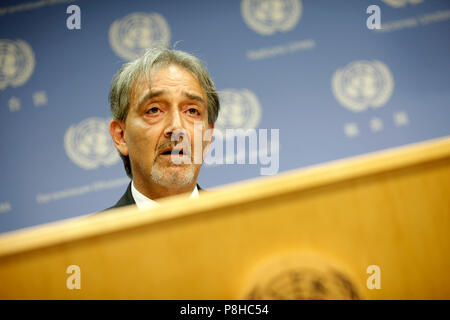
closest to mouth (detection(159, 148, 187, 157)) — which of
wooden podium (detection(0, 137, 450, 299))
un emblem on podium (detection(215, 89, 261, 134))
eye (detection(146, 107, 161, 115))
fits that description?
eye (detection(146, 107, 161, 115))

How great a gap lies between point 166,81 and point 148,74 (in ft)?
0.20

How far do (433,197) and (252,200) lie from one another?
0.19 metres

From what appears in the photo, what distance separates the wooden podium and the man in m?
0.57

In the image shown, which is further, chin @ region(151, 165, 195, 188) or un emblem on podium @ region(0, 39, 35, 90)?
un emblem on podium @ region(0, 39, 35, 90)

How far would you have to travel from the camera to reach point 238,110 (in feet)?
4.03

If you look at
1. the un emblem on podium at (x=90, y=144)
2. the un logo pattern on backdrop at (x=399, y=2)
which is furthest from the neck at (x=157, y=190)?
the un logo pattern on backdrop at (x=399, y=2)

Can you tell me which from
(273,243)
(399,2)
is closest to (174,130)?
(273,243)

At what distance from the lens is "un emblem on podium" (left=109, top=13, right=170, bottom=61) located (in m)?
1.26

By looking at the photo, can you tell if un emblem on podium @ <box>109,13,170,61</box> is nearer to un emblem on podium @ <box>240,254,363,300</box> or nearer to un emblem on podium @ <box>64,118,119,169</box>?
un emblem on podium @ <box>64,118,119,169</box>

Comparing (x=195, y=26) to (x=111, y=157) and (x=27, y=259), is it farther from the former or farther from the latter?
(x=27, y=259)

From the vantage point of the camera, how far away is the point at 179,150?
2.81 feet

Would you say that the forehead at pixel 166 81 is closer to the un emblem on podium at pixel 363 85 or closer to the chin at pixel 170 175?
the chin at pixel 170 175

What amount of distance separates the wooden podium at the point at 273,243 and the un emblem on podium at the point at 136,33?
114cm
